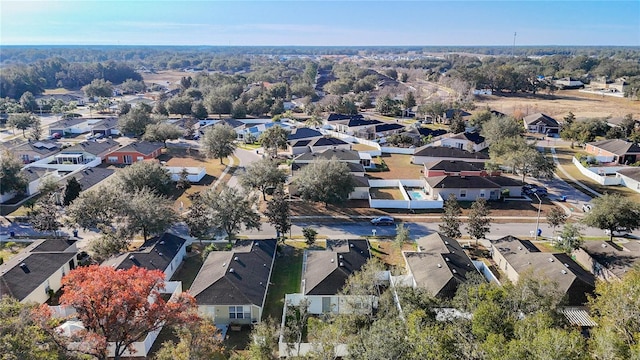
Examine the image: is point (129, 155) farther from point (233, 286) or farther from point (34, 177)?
point (233, 286)

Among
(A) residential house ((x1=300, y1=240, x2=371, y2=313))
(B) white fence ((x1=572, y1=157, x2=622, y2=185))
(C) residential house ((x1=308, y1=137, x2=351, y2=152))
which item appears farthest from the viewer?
(C) residential house ((x1=308, y1=137, x2=351, y2=152))

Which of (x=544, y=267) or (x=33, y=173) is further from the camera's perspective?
(x=33, y=173)

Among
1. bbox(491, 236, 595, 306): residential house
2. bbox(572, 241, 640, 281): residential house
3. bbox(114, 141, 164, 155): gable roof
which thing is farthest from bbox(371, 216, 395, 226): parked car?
bbox(114, 141, 164, 155): gable roof

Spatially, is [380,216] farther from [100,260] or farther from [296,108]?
[296,108]

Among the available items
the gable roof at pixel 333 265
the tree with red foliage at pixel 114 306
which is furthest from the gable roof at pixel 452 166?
the tree with red foliage at pixel 114 306

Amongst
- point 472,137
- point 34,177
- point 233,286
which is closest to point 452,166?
point 472,137

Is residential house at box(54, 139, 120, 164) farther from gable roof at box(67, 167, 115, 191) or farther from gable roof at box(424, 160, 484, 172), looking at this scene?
gable roof at box(424, 160, 484, 172)
